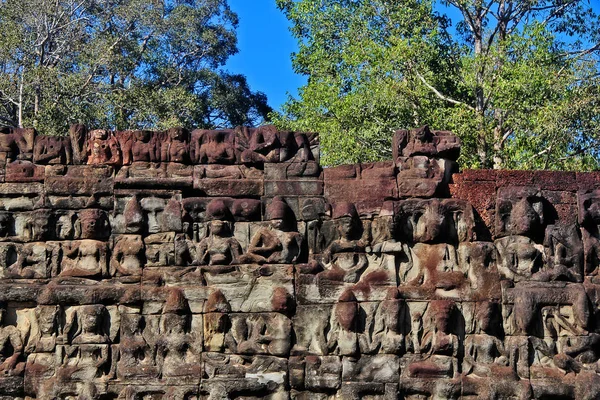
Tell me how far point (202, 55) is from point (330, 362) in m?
20.2

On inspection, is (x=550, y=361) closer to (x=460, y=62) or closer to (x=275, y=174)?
(x=275, y=174)

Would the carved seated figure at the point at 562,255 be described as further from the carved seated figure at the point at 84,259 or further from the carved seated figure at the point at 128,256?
the carved seated figure at the point at 84,259

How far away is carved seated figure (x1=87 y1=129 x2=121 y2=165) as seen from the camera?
40.2ft

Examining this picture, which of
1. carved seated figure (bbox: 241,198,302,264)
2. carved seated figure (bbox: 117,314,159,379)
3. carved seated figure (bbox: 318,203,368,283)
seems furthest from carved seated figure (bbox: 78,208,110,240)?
carved seated figure (bbox: 318,203,368,283)

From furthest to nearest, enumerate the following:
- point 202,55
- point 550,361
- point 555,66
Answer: point 202,55 → point 555,66 → point 550,361

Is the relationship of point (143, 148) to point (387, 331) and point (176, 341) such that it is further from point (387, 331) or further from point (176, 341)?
point (387, 331)

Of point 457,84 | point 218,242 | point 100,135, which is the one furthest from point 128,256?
point 457,84

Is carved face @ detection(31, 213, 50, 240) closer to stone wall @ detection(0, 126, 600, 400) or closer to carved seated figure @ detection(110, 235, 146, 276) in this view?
stone wall @ detection(0, 126, 600, 400)

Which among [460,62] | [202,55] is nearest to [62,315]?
[460,62]

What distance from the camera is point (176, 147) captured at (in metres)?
12.3

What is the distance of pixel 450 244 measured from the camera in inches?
471

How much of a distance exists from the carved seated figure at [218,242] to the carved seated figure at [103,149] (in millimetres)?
1409

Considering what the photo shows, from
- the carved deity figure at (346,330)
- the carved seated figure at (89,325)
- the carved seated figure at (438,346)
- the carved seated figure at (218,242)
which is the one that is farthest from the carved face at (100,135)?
the carved seated figure at (438,346)

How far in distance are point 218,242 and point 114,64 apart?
1524 cm
